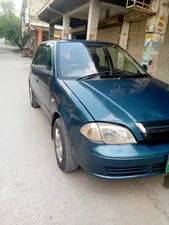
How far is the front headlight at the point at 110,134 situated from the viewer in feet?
5.75

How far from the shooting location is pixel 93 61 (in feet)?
9.54

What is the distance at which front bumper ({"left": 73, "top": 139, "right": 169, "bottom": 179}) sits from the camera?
169cm

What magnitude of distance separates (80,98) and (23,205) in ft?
4.17

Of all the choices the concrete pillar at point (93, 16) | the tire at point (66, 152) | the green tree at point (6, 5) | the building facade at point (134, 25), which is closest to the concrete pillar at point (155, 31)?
the building facade at point (134, 25)

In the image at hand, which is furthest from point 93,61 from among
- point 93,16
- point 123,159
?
point 93,16

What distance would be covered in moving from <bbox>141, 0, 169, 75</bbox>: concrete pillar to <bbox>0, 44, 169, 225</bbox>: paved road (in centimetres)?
350

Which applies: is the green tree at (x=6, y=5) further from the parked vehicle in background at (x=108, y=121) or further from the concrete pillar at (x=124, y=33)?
the parked vehicle in background at (x=108, y=121)

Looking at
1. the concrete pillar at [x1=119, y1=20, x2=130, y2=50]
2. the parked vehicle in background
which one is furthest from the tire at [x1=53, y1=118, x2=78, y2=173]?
the concrete pillar at [x1=119, y1=20, x2=130, y2=50]

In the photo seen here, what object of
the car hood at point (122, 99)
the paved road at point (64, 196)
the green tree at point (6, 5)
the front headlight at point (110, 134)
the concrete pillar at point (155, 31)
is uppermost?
the green tree at point (6, 5)

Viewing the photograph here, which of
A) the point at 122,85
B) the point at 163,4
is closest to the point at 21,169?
the point at 122,85

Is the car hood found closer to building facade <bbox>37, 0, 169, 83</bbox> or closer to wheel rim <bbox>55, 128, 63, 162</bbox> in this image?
wheel rim <bbox>55, 128, 63, 162</bbox>

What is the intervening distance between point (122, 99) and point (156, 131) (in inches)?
20.4

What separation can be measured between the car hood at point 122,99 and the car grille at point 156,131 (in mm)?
55

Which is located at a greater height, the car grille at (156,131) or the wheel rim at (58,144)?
the car grille at (156,131)
